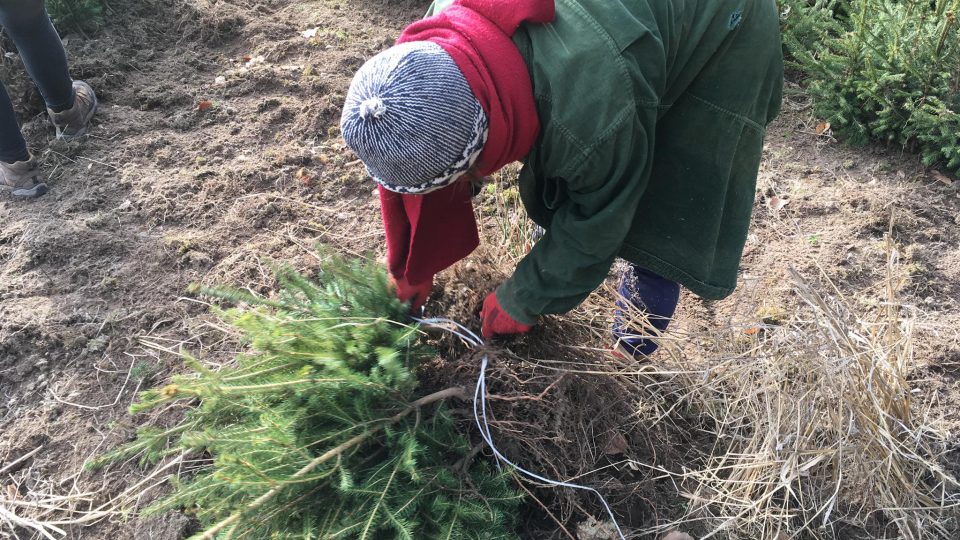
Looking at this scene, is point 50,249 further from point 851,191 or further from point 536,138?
point 851,191

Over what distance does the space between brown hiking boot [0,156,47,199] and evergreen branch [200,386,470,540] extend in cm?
233

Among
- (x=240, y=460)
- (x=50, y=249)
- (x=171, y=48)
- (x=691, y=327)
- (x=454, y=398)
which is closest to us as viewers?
(x=240, y=460)

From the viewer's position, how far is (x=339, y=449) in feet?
5.37

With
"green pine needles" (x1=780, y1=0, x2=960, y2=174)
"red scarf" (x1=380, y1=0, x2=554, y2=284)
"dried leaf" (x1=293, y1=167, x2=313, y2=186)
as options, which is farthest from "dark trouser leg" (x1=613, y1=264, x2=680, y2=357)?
"green pine needles" (x1=780, y1=0, x2=960, y2=174)

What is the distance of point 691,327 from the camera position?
106 inches

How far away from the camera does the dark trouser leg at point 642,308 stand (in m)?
2.29

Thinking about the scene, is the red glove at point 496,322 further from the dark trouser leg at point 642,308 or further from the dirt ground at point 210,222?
the dark trouser leg at point 642,308

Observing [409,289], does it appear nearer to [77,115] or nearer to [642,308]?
[642,308]

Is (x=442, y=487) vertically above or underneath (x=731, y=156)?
underneath

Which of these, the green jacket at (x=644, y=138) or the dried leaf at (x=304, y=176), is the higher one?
the green jacket at (x=644, y=138)

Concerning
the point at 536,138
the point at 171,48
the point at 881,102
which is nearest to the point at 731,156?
the point at 536,138

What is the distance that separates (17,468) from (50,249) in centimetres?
101

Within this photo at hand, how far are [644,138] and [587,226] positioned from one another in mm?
251

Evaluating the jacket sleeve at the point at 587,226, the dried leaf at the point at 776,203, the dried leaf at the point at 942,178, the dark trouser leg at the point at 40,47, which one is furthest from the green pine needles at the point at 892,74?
the dark trouser leg at the point at 40,47
